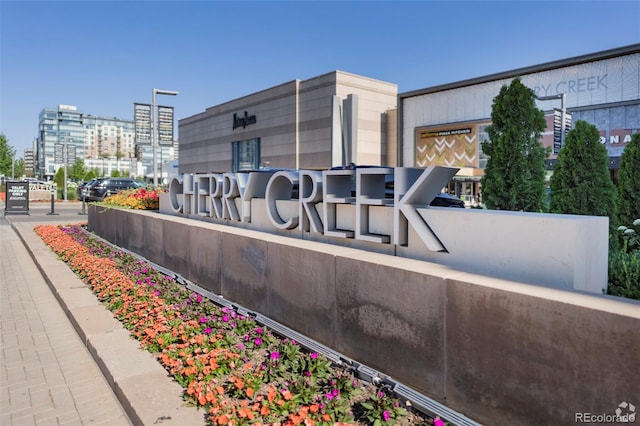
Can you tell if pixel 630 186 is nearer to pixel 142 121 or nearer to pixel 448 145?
pixel 142 121

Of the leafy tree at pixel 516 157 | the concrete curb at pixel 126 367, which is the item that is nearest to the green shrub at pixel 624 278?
the concrete curb at pixel 126 367

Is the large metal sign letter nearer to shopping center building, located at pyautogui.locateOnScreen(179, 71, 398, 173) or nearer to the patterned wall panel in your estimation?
the patterned wall panel

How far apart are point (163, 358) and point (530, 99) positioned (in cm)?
868

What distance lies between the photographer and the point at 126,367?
13.8 ft

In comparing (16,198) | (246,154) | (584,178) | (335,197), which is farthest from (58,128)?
(584,178)

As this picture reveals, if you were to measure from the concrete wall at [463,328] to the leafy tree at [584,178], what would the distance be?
466cm

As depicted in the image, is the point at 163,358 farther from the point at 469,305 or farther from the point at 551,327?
the point at 551,327

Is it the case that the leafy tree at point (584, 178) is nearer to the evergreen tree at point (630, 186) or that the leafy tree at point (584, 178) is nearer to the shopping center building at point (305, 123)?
the evergreen tree at point (630, 186)

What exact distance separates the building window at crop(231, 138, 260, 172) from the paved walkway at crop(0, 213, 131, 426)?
162 ft

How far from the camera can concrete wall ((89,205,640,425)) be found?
2.58m

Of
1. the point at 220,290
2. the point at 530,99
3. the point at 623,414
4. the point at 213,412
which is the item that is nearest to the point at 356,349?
the point at 213,412

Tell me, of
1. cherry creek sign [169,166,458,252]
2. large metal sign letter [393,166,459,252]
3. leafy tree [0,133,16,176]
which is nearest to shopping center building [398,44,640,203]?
cherry creek sign [169,166,458,252]

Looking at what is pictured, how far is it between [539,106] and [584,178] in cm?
2459

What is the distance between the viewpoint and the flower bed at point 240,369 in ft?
10.6
